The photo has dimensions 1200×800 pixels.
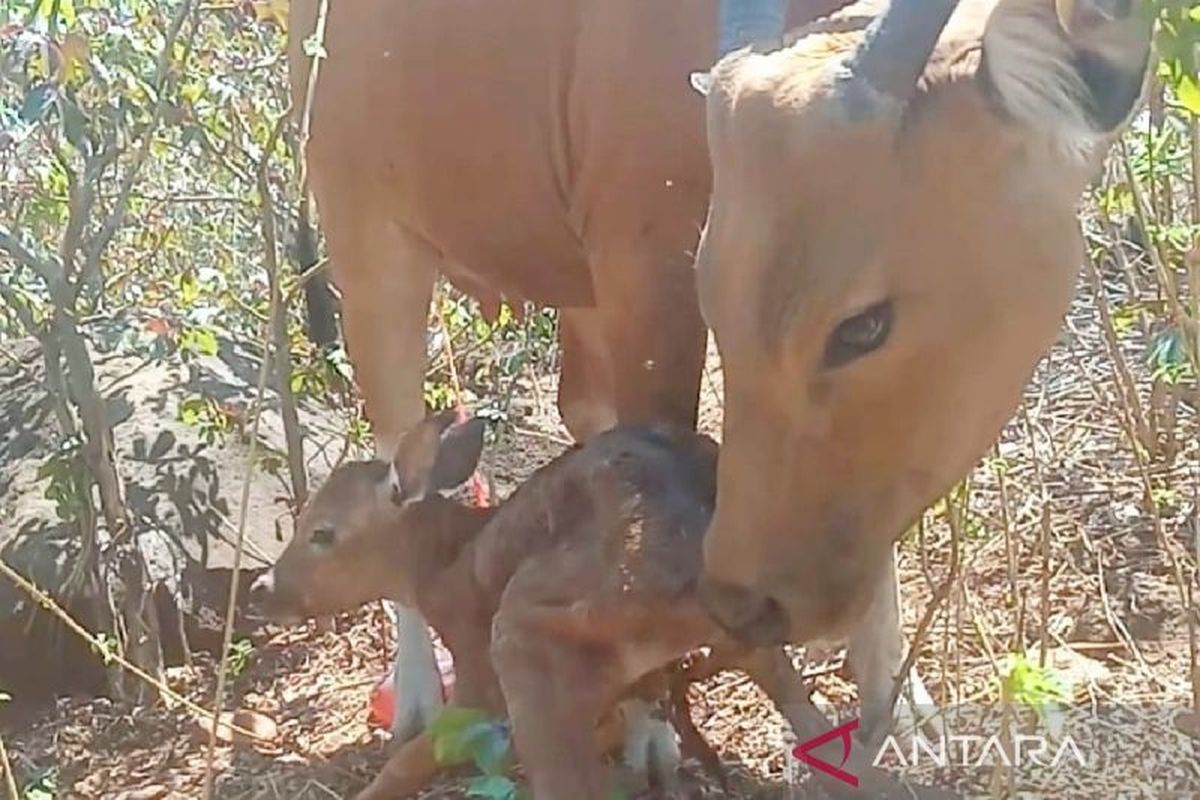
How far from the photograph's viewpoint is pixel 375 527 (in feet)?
9.37

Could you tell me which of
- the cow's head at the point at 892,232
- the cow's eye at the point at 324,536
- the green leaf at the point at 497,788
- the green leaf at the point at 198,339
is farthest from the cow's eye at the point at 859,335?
the green leaf at the point at 198,339

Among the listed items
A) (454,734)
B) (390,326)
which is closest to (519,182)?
(390,326)

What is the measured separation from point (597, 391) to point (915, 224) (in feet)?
5.76

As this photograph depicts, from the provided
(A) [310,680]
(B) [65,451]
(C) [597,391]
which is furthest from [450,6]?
(A) [310,680]

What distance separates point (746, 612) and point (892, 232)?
469mm

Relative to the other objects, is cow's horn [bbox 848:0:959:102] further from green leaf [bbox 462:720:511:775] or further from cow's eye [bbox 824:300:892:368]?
green leaf [bbox 462:720:511:775]

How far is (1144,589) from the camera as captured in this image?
348 centimetres

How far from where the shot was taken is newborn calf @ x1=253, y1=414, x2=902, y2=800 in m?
2.24

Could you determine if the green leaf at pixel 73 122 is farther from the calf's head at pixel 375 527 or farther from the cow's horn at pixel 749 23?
the cow's horn at pixel 749 23

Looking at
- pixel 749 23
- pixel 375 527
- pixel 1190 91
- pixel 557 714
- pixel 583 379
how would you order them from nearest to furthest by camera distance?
pixel 1190 91 → pixel 749 23 → pixel 557 714 → pixel 375 527 → pixel 583 379

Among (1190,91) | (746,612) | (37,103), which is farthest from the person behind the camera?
(37,103)

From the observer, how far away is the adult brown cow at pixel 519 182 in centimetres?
245

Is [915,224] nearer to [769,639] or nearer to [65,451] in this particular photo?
[769,639]

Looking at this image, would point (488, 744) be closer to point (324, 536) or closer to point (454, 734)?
point (454, 734)
